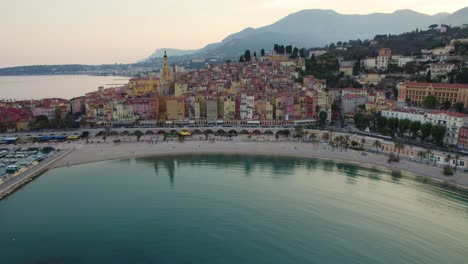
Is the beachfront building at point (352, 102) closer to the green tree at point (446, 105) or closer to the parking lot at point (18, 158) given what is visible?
the green tree at point (446, 105)

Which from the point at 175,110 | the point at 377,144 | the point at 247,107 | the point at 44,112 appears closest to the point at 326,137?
the point at 377,144

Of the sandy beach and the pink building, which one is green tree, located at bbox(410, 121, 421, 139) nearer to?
the sandy beach

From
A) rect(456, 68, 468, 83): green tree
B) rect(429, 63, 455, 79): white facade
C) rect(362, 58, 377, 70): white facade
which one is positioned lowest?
rect(456, 68, 468, 83): green tree

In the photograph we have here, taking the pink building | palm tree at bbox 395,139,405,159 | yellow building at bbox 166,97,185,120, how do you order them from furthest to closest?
1. yellow building at bbox 166,97,185,120
2. the pink building
3. palm tree at bbox 395,139,405,159

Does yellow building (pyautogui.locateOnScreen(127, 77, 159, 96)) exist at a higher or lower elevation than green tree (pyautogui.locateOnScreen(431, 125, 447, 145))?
higher

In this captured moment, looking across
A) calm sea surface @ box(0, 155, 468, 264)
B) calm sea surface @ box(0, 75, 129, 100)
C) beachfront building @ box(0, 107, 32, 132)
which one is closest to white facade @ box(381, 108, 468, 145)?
calm sea surface @ box(0, 155, 468, 264)

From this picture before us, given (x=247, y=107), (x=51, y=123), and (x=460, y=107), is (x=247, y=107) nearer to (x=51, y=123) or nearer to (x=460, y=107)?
(x=460, y=107)

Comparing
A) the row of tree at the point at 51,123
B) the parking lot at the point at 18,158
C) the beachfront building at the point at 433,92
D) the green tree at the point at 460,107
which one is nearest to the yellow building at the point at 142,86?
the row of tree at the point at 51,123
